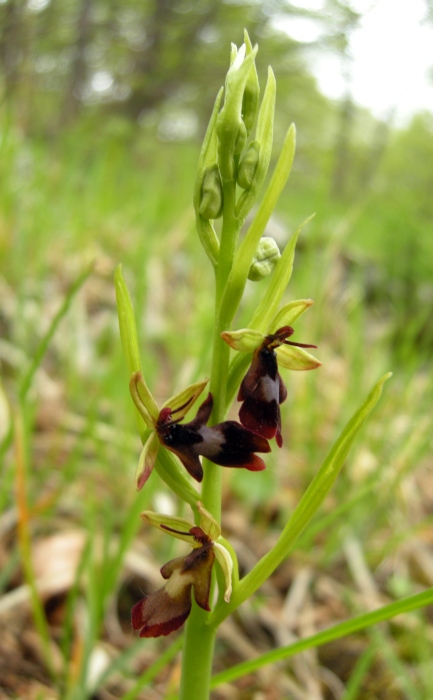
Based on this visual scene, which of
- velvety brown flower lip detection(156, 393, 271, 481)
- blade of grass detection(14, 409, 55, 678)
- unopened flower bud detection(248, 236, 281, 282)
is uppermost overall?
unopened flower bud detection(248, 236, 281, 282)

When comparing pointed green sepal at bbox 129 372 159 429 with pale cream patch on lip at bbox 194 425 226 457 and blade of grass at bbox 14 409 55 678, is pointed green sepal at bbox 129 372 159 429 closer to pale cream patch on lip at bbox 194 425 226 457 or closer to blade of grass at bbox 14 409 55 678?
pale cream patch on lip at bbox 194 425 226 457

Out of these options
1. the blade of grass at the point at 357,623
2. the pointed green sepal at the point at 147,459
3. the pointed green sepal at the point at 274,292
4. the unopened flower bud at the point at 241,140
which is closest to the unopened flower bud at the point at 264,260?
the pointed green sepal at the point at 274,292

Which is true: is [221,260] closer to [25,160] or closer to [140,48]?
[25,160]

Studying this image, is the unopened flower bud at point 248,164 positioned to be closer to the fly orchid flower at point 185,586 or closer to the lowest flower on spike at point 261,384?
the lowest flower on spike at point 261,384

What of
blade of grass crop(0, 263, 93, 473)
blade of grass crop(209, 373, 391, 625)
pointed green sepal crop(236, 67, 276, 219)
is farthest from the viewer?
blade of grass crop(0, 263, 93, 473)

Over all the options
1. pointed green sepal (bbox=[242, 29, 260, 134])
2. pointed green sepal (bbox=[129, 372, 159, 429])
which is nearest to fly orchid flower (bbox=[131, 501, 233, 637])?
pointed green sepal (bbox=[129, 372, 159, 429])

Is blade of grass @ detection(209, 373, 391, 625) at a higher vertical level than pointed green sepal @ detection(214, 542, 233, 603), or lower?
higher
